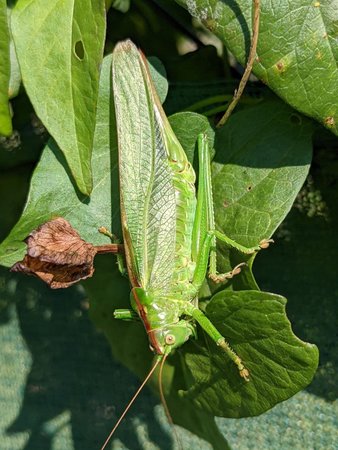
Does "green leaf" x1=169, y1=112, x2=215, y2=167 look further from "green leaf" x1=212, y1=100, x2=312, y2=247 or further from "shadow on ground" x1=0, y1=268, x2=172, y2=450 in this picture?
"shadow on ground" x1=0, y1=268, x2=172, y2=450

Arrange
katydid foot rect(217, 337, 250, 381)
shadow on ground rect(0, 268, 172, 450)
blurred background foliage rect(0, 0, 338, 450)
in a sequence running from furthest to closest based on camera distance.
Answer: shadow on ground rect(0, 268, 172, 450), blurred background foliage rect(0, 0, 338, 450), katydid foot rect(217, 337, 250, 381)

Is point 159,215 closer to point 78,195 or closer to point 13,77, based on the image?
point 78,195

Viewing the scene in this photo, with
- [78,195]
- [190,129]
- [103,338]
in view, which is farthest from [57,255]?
[103,338]

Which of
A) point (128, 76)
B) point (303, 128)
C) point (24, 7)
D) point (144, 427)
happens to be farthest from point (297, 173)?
point (144, 427)

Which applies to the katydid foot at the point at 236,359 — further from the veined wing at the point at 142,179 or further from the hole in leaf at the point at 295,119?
the hole in leaf at the point at 295,119

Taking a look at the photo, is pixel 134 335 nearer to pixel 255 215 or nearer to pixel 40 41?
pixel 255 215

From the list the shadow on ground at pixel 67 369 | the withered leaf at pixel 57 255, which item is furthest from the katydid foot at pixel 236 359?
the shadow on ground at pixel 67 369

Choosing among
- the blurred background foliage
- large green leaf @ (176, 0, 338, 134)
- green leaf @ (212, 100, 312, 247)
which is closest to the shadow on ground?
the blurred background foliage
